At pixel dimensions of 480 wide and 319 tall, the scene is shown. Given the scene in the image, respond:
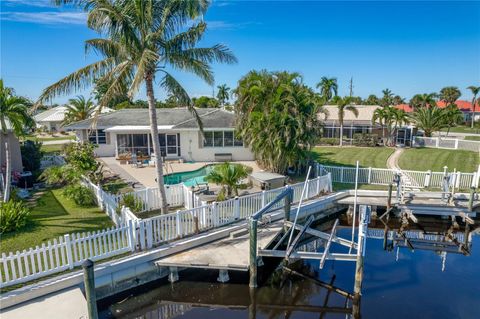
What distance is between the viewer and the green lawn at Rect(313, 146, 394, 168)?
78.3ft

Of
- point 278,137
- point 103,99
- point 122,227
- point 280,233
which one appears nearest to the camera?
point 122,227

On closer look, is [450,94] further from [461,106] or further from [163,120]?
[163,120]

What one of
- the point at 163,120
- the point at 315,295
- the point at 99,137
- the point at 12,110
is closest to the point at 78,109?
the point at 99,137

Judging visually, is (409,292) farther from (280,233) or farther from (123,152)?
(123,152)

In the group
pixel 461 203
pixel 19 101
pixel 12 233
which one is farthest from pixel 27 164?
pixel 461 203

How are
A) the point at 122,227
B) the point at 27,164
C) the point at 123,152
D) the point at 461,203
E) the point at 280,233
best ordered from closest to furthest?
the point at 122,227, the point at 280,233, the point at 461,203, the point at 27,164, the point at 123,152

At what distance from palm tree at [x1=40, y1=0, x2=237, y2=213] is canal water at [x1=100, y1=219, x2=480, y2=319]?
10.7ft

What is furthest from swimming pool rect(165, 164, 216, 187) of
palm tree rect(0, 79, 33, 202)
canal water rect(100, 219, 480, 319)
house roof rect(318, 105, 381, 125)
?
house roof rect(318, 105, 381, 125)

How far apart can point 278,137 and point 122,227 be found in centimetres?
994

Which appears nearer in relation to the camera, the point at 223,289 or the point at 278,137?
the point at 223,289

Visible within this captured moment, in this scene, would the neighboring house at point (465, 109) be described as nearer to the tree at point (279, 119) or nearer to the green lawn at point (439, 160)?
the green lawn at point (439, 160)

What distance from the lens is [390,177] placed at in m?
18.4

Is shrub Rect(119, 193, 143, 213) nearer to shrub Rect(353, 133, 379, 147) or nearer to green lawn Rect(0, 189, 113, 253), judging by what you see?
green lawn Rect(0, 189, 113, 253)

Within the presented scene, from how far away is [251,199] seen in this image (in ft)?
41.2
